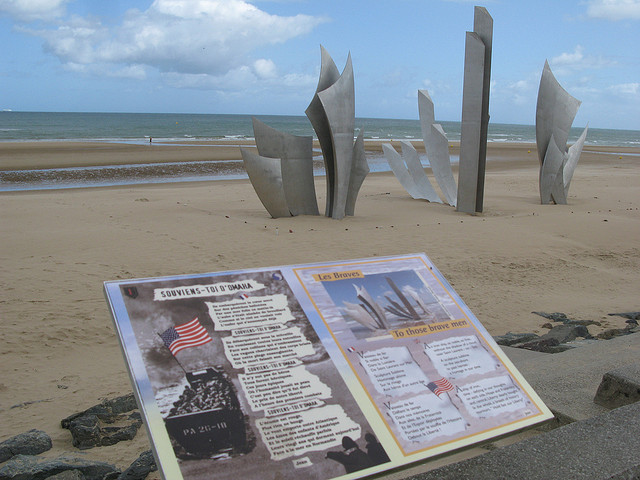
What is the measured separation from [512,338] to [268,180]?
5723 millimetres

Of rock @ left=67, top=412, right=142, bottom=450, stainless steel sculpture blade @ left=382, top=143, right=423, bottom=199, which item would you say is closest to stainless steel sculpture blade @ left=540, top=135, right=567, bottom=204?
stainless steel sculpture blade @ left=382, top=143, right=423, bottom=199

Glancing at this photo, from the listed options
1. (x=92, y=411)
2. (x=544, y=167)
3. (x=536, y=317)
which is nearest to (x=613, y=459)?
(x=92, y=411)

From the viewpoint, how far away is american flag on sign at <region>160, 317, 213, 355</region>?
2.13 metres

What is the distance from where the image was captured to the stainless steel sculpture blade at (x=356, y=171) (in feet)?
33.5

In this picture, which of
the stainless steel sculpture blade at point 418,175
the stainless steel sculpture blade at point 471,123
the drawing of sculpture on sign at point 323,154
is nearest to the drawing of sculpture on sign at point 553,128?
the stainless steel sculpture blade at point 471,123

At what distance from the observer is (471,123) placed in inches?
433

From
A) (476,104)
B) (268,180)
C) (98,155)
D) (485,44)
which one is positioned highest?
(98,155)

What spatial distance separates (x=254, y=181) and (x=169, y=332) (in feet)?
26.2

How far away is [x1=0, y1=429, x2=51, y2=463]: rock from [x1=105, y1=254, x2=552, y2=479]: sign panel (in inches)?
65.4

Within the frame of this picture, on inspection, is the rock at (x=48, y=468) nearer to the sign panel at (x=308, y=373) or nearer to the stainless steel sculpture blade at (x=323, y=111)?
the sign panel at (x=308, y=373)

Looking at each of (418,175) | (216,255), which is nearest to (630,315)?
(216,255)

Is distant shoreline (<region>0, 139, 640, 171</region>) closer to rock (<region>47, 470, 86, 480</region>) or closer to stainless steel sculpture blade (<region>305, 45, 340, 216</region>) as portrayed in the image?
stainless steel sculpture blade (<region>305, 45, 340, 216</region>)

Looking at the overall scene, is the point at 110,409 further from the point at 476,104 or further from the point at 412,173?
the point at 412,173

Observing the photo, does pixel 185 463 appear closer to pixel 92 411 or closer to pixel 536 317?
pixel 92 411
